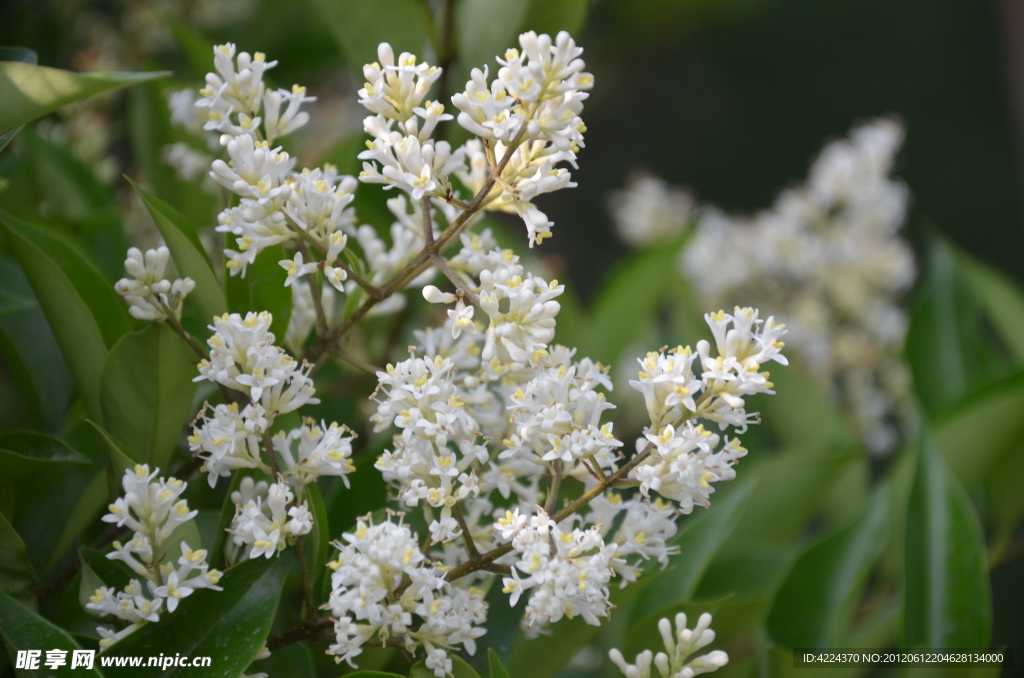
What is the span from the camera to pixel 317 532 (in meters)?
0.49

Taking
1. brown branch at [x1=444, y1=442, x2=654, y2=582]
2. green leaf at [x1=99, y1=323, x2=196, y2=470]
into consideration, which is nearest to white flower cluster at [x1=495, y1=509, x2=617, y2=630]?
brown branch at [x1=444, y1=442, x2=654, y2=582]

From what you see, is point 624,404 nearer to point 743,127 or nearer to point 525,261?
point 525,261

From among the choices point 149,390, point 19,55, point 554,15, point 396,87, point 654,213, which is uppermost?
point 654,213

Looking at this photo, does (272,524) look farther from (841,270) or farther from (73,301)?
(841,270)

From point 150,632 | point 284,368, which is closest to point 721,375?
point 284,368

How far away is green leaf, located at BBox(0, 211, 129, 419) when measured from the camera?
1.61 feet

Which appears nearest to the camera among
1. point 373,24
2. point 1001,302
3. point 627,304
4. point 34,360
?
point 34,360

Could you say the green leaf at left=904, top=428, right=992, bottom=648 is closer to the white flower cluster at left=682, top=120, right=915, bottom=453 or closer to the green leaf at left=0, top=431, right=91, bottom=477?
the white flower cluster at left=682, top=120, right=915, bottom=453

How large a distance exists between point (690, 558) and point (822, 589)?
0.14m

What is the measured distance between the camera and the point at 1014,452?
2.94ft

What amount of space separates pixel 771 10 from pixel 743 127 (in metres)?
0.49

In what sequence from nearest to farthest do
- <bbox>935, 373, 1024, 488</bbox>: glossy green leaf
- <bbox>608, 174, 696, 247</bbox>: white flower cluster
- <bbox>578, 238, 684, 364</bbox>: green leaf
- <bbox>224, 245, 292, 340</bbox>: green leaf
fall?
1. <bbox>224, 245, 292, 340</bbox>: green leaf
2. <bbox>935, 373, 1024, 488</bbox>: glossy green leaf
3. <bbox>578, 238, 684, 364</bbox>: green leaf
4. <bbox>608, 174, 696, 247</bbox>: white flower cluster

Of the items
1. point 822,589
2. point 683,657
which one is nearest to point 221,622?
point 683,657

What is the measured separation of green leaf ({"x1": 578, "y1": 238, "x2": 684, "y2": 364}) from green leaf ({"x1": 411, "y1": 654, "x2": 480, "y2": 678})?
1.87ft
